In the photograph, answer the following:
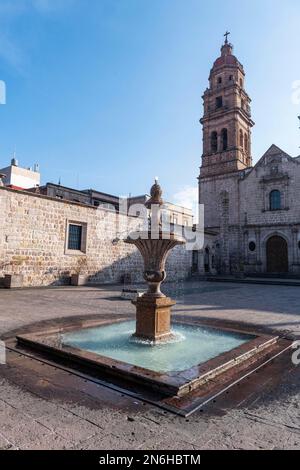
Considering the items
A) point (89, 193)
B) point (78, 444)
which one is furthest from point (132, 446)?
point (89, 193)

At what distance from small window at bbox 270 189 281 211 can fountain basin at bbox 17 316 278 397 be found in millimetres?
24089

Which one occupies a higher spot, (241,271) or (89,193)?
(89,193)

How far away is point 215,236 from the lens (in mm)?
29094

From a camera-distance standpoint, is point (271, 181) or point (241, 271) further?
point (271, 181)

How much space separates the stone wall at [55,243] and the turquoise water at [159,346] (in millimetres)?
9198

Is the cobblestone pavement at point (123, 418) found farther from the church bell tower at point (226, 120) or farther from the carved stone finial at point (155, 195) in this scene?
the church bell tower at point (226, 120)

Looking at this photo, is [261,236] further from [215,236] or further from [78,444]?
[78,444]

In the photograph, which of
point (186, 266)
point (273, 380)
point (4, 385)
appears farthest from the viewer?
point (186, 266)

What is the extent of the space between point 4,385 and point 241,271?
78.9ft

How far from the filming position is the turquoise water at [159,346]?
13.3 feet

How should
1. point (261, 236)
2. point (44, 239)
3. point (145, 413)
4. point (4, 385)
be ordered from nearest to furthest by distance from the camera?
1. point (145, 413)
2. point (4, 385)
3. point (44, 239)
4. point (261, 236)

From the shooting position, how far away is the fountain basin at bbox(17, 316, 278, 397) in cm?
319

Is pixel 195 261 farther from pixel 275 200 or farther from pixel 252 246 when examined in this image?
pixel 275 200

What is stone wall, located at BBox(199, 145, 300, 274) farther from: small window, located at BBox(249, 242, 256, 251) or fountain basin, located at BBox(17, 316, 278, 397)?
fountain basin, located at BBox(17, 316, 278, 397)
